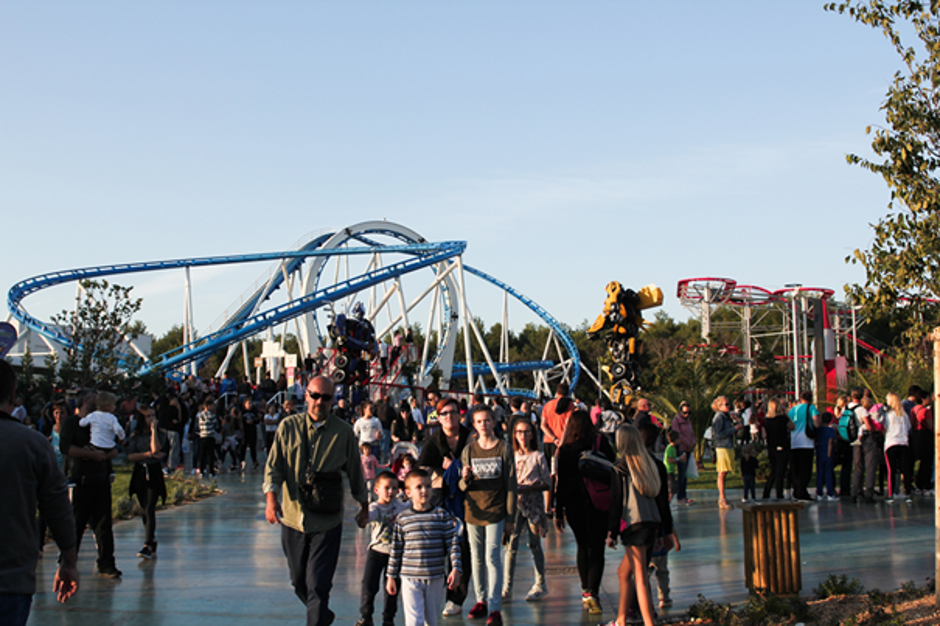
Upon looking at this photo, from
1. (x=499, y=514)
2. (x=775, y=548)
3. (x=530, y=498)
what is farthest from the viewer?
(x=530, y=498)

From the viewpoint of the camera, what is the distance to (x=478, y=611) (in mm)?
5980

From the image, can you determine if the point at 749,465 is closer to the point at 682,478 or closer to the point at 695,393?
the point at 682,478

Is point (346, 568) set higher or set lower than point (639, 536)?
lower

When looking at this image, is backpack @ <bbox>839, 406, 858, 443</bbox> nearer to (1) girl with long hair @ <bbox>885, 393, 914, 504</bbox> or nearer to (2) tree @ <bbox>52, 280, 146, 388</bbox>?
(1) girl with long hair @ <bbox>885, 393, 914, 504</bbox>

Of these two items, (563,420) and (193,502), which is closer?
(563,420)

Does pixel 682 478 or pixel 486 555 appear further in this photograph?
pixel 682 478

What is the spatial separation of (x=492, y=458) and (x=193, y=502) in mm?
8053

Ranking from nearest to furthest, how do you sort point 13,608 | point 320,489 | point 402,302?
point 13,608 → point 320,489 → point 402,302

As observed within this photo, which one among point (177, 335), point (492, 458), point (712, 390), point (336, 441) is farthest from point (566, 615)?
point (177, 335)

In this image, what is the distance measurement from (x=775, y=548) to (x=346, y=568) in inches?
139

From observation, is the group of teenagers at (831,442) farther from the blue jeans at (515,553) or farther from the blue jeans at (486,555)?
the blue jeans at (486,555)

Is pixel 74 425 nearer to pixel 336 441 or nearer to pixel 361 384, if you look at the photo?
pixel 336 441

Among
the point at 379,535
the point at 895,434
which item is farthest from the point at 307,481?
the point at 895,434

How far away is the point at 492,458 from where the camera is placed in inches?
231
